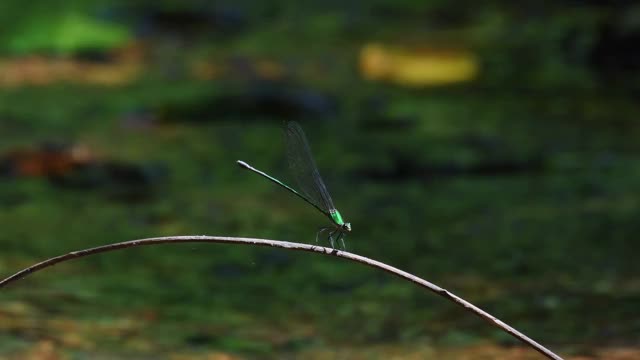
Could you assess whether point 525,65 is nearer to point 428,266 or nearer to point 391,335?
point 428,266

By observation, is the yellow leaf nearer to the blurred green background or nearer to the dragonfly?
the blurred green background

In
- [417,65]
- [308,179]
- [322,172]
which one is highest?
[417,65]

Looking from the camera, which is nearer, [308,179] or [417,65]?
[308,179]

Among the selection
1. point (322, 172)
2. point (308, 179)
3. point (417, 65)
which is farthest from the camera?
point (417, 65)

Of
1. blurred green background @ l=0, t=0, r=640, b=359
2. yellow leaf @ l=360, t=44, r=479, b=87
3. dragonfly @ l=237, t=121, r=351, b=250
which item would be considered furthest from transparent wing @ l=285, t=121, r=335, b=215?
yellow leaf @ l=360, t=44, r=479, b=87

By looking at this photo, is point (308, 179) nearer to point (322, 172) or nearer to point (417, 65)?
point (322, 172)

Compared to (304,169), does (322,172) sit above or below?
above

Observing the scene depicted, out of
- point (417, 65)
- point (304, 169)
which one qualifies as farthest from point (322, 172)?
point (304, 169)
